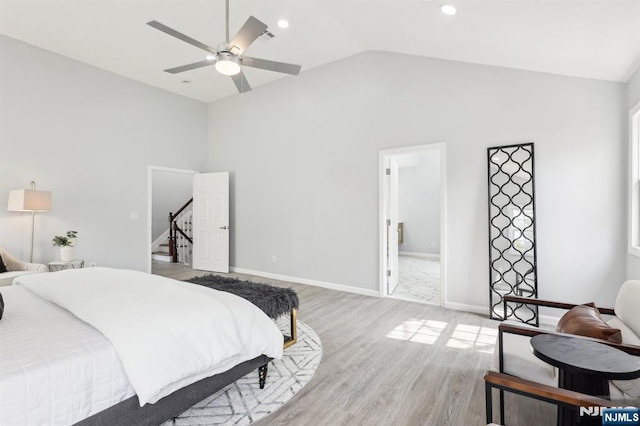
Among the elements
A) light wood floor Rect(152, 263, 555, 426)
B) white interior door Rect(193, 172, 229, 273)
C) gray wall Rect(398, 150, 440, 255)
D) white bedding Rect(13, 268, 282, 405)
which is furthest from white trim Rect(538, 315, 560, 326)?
white interior door Rect(193, 172, 229, 273)

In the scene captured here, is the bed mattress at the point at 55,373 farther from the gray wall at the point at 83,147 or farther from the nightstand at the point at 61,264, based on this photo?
the gray wall at the point at 83,147

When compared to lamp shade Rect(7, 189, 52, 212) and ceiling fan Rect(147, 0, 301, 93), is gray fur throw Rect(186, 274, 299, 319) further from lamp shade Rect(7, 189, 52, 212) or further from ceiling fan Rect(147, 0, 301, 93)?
lamp shade Rect(7, 189, 52, 212)

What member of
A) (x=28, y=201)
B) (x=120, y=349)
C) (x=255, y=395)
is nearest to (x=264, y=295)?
(x=255, y=395)

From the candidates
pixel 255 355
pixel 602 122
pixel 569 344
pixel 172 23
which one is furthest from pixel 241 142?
pixel 569 344

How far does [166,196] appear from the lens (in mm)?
8500

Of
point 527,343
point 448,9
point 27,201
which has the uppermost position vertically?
point 448,9

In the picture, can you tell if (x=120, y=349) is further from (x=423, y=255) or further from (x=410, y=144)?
(x=423, y=255)

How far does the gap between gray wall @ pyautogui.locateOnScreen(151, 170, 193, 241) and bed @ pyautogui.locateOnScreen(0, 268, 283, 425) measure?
632cm

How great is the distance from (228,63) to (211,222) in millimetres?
4448

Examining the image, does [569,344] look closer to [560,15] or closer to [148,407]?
[148,407]

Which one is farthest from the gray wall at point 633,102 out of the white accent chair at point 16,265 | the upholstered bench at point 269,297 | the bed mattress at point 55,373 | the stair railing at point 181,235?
the stair railing at point 181,235

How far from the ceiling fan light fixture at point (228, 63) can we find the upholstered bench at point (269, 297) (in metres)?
1.89

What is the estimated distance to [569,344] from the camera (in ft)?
5.30

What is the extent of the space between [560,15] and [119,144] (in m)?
6.10
